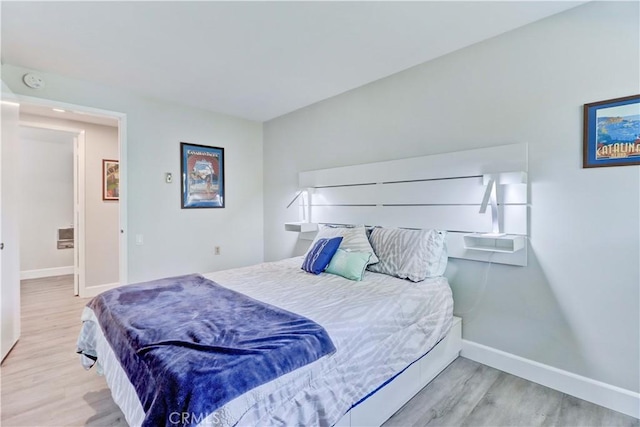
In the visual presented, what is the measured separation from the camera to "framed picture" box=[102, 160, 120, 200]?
4.50m

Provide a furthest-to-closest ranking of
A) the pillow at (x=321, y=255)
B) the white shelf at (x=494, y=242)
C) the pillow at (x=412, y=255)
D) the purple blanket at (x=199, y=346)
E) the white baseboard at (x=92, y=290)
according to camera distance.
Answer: the white baseboard at (x=92, y=290) < the pillow at (x=321, y=255) < the pillow at (x=412, y=255) < the white shelf at (x=494, y=242) < the purple blanket at (x=199, y=346)

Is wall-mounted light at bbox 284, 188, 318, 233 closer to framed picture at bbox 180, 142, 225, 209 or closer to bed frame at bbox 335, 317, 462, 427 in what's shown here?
framed picture at bbox 180, 142, 225, 209

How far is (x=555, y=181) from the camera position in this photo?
2125mm

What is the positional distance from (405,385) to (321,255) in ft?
3.84

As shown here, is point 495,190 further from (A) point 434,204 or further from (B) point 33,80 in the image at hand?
(B) point 33,80

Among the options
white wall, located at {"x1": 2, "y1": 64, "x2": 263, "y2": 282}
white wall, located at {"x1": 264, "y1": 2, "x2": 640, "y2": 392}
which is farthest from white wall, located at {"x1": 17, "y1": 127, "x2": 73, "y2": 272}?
white wall, located at {"x1": 264, "y1": 2, "x2": 640, "y2": 392}

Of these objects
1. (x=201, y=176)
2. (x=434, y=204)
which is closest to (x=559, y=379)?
(x=434, y=204)

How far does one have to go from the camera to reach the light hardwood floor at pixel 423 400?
1.82 meters

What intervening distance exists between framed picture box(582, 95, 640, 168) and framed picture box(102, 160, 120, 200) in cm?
540

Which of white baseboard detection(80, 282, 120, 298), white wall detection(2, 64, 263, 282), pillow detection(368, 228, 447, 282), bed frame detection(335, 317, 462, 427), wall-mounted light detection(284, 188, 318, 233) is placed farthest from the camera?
white baseboard detection(80, 282, 120, 298)

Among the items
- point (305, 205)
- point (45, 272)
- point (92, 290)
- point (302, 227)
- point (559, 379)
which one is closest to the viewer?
point (559, 379)

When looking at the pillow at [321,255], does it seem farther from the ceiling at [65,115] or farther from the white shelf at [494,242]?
the ceiling at [65,115]

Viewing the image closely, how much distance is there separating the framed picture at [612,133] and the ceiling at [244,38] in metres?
0.71

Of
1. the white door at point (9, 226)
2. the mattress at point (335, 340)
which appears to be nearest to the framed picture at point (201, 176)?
the white door at point (9, 226)
